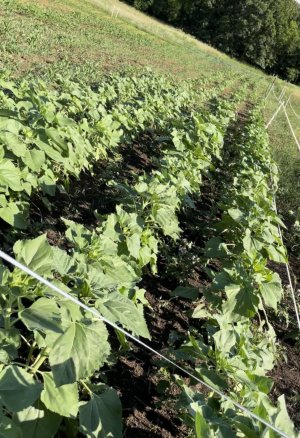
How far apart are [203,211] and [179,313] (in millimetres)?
2833

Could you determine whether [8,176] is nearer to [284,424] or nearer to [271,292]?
[271,292]

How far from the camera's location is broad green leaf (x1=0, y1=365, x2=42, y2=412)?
1.84 meters

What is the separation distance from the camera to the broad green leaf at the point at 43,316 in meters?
1.95

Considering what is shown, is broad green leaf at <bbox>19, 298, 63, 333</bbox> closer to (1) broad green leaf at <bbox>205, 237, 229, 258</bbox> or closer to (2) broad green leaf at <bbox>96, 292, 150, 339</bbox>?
(2) broad green leaf at <bbox>96, 292, 150, 339</bbox>

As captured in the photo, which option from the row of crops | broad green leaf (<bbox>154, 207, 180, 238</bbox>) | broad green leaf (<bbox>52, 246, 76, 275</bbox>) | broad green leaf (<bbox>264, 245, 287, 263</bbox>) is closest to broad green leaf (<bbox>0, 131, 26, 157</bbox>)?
the row of crops

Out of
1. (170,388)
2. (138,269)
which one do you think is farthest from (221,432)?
(138,269)

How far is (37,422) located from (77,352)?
0.43 metres

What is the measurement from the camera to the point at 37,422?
2.14 metres

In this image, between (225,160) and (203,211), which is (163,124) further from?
(203,211)

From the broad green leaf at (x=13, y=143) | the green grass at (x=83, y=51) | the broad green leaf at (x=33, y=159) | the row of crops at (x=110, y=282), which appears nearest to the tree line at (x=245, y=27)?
the green grass at (x=83, y=51)

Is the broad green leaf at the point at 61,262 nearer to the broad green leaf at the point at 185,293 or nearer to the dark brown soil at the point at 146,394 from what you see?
the dark brown soil at the point at 146,394

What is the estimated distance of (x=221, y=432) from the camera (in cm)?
203

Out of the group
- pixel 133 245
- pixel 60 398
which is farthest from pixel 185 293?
pixel 60 398

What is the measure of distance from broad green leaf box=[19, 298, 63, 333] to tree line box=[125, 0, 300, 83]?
62617 millimetres
